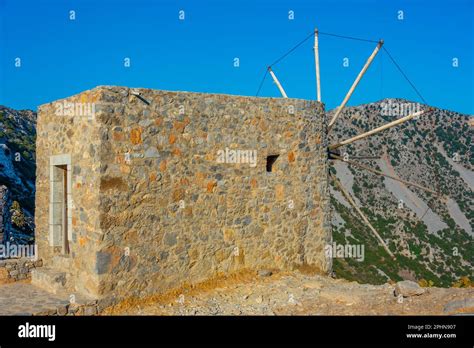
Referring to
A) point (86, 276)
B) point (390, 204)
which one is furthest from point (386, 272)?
point (86, 276)

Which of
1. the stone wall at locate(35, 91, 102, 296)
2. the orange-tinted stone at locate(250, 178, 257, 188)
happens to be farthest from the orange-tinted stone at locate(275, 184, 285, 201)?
the stone wall at locate(35, 91, 102, 296)

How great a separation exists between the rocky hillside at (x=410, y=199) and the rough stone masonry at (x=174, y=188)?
17315 millimetres

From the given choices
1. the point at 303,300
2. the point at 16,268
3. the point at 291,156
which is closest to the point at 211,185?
→ the point at 291,156

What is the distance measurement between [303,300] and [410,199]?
35541 mm

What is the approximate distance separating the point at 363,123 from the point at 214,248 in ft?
131

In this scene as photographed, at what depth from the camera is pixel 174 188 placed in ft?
27.2

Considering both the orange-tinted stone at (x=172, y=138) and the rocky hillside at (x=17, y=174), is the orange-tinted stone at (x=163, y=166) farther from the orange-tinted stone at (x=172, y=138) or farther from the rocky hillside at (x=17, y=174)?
the rocky hillside at (x=17, y=174)

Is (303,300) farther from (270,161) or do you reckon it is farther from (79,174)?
(79,174)

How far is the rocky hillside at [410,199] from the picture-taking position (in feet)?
103

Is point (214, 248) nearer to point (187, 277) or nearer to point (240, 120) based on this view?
point (187, 277)

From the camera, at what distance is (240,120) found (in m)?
9.20

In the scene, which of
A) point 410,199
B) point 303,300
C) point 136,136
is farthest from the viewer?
point 410,199

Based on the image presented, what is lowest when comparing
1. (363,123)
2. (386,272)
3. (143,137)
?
(386,272)
